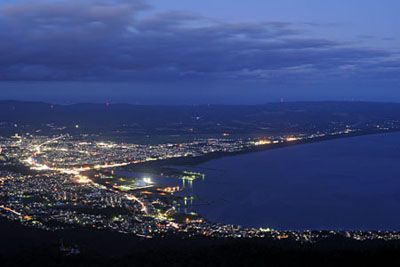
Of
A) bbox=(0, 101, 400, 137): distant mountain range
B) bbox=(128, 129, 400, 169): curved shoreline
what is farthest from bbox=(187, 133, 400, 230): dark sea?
bbox=(0, 101, 400, 137): distant mountain range

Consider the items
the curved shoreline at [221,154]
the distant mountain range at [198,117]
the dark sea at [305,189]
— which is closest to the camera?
the dark sea at [305,189]

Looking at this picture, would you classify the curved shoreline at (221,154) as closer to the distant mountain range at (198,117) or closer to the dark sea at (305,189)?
the dark sea at (305,189)

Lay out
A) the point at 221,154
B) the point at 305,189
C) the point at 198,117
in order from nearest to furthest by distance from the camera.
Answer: the point at 305,189 → the point at 221,154 → the point at 198,117

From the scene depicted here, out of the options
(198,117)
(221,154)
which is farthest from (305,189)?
(198,117)

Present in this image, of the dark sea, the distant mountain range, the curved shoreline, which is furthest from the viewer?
the distant mountain range

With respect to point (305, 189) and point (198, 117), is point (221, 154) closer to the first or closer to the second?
point (305, 189)

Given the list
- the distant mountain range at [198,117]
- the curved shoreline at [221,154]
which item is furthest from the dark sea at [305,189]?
the distant mountain range at [198,117]

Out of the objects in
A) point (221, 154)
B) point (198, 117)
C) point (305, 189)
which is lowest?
point (305, 189)

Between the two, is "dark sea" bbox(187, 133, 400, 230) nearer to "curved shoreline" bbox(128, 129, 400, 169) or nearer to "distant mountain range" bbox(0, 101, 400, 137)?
"curved shoreline" bbox(128, 129, 400, 169)

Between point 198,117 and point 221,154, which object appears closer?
point 221,154

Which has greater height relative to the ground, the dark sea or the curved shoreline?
the curved shoreline
